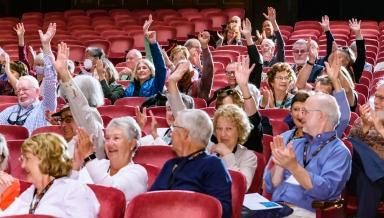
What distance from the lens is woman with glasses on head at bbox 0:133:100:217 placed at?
3541 mm

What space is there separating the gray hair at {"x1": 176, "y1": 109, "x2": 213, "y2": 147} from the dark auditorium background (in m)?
11.6

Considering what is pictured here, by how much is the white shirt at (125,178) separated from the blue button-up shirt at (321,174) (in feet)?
2.55

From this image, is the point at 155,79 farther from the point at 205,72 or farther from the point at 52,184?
the point at 52,184

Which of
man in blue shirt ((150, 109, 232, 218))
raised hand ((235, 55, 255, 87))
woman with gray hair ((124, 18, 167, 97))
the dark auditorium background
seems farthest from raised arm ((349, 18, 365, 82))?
the dark auditorium background

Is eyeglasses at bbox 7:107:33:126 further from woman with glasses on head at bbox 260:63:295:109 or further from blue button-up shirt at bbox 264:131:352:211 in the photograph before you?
blue button-up shirt at bbox 264:131:352:211

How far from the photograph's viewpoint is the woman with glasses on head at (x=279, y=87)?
6.21 meters

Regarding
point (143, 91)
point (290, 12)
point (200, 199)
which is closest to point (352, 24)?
point (143, 91)

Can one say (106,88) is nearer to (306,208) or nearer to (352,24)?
(352,24)

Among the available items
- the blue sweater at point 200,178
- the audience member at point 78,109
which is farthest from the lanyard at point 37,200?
the audience member at point 78,109

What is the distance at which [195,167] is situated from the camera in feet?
13.0

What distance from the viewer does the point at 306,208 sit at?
428cm

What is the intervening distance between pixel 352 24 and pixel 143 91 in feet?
8.35

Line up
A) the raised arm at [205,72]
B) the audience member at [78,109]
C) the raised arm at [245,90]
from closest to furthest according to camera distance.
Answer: the audience member at [78,109], the raised arm at [245,90], the raised arm at [205,72]

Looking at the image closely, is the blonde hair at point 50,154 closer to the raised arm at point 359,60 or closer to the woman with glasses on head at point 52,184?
the woman with glasses on head at point 52,184
